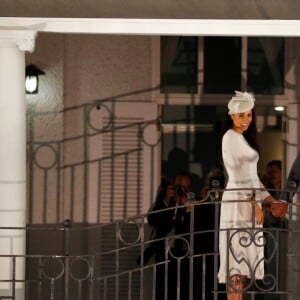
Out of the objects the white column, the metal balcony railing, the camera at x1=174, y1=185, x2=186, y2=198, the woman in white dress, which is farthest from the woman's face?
the camera at x1=174, y1=185, x2=186, y2=198

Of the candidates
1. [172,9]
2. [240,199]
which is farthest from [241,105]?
[172,9]

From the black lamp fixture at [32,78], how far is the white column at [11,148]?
2.09 m

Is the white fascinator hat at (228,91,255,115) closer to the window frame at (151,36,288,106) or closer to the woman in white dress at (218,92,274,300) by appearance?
the woman in white dress at (218,92,274,300)

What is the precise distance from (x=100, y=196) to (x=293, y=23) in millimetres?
3364

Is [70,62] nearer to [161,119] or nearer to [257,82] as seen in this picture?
[161,119]

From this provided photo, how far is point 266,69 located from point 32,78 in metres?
2.45

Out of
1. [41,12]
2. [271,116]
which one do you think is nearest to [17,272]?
[41,12]

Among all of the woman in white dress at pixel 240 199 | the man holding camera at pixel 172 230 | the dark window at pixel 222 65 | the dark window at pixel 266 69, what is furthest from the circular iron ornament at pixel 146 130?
the woman in white dress at pixel 240 199

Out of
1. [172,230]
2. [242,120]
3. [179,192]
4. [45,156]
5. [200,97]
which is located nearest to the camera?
[242,120]

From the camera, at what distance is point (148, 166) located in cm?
1134

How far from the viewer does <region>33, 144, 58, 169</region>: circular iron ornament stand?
1120 cm

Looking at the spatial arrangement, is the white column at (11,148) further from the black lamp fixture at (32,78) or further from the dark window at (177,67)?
the dark window at (177,67)

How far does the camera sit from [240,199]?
8.79 metres

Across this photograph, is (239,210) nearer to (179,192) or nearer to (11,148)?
(11,148)
